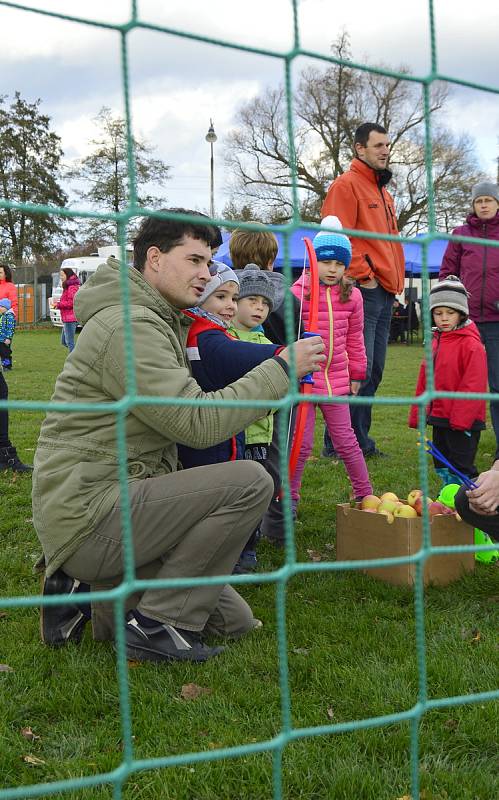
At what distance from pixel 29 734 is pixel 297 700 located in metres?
0.71

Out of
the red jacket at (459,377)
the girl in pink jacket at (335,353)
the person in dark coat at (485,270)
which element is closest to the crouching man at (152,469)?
the girl in pink jacket at (335,353)

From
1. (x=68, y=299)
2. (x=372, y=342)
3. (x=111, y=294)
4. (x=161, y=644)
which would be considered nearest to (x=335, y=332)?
(x=372, y=342)

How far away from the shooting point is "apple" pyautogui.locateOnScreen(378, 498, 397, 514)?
3008 mm

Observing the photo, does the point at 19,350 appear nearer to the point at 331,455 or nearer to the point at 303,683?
the point at 331,455

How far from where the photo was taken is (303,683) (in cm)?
219

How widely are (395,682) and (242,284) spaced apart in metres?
1.74

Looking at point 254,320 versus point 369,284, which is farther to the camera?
point 369,284

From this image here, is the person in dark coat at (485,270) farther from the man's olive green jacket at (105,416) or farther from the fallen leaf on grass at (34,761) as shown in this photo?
the fallen leaf on grass at (34,761)

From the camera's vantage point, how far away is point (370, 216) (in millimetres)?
4598

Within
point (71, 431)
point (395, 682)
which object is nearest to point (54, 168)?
point (71, 431)

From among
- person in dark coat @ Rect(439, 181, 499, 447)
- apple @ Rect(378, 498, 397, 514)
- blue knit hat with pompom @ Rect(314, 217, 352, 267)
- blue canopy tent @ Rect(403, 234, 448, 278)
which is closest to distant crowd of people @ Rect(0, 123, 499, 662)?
apple @ Rect(378, 498, 397, 514)

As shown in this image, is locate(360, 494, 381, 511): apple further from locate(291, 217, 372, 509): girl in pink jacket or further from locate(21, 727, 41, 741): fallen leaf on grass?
locate(21, 727, 41, 741): fallen leaf on grass

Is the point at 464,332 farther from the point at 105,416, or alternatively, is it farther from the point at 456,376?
the point at 105,416

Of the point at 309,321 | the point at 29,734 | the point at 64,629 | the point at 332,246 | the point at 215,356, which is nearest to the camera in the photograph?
the point at 29,734
